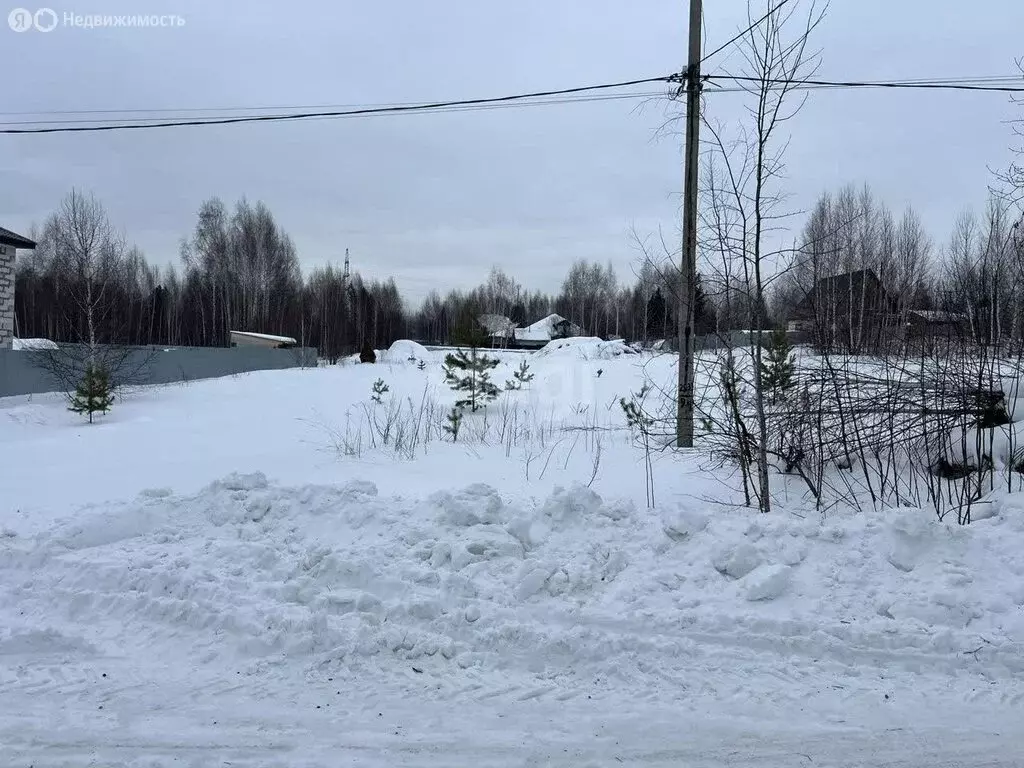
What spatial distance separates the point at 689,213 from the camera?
8.41 m

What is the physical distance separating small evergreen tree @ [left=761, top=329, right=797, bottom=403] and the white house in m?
24.5

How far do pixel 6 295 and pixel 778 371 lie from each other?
25.4m

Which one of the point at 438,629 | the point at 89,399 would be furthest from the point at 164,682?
the point at 89,399

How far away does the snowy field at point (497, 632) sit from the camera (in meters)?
2.86

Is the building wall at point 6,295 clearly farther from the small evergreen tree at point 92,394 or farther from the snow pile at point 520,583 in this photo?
the snow pile at point 520,583

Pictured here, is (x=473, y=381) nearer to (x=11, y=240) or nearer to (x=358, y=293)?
(x=11, y=240)

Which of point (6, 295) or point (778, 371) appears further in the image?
point (6, 295)

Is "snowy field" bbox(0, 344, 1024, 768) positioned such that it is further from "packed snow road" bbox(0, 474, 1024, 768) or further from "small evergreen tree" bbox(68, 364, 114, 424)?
"small evergreen tree" bbox(68, 364, 114, 424)

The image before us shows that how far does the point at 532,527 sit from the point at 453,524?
0.63 m

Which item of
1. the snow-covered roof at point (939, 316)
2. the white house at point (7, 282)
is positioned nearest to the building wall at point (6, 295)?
the white house at point (7, 282)

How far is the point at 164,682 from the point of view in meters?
3.28

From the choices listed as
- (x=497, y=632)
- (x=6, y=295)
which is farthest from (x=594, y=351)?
(x=497, y=632)

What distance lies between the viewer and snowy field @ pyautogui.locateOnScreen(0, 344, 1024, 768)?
2.86 metres

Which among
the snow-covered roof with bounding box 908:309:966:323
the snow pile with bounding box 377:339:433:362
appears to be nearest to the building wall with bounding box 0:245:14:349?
the snow pile with bounding box 377:339:433:362
